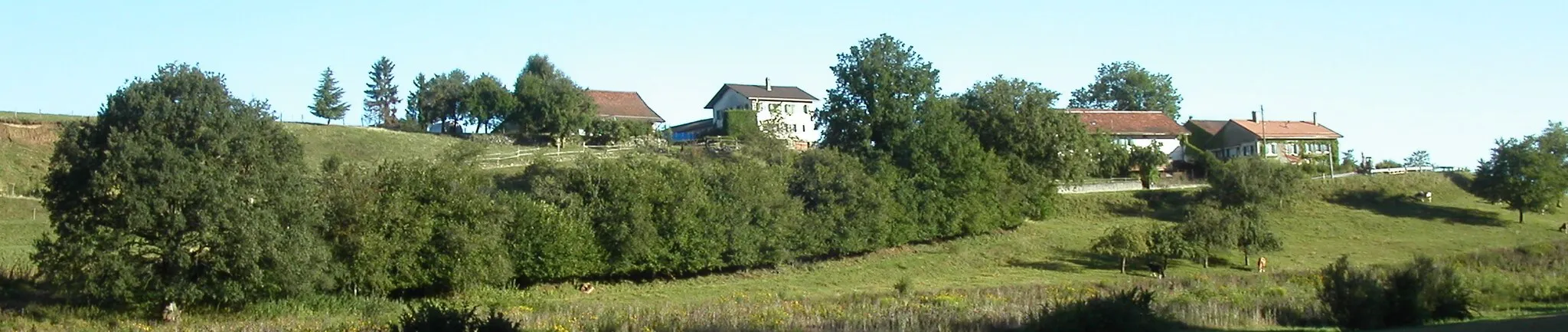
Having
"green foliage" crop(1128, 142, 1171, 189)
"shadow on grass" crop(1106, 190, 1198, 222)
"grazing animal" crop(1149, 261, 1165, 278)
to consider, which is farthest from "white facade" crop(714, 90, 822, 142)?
"grazing animal" crop(1149, 261, 1165, 278)

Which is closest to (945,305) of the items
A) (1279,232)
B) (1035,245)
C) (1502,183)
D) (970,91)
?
(1035,245)

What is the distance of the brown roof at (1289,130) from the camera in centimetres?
9538

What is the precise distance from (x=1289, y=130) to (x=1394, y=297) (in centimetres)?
7559

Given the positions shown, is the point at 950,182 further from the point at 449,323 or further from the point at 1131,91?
the point at 1131,91

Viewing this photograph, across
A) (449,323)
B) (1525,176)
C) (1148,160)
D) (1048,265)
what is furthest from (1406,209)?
(449,323)

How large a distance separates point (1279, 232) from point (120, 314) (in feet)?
174

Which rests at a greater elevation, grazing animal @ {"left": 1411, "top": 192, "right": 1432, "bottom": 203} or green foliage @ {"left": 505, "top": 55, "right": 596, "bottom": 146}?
green foliage @ {"left": 505, "top": 55, "right": 596, "bottom": 146}

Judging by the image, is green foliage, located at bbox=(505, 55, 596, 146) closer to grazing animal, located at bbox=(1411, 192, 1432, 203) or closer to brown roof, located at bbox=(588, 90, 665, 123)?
brown roof, located at bbox=(588, 90, 665, 123)

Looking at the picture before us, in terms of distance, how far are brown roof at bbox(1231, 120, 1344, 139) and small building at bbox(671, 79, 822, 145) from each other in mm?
32659

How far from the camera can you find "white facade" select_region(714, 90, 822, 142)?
9679 cm

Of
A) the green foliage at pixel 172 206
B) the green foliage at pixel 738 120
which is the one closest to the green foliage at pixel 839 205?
the green foliage at pixel 172 206

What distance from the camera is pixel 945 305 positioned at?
3167 cm

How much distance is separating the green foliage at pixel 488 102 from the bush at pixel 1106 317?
70.0m

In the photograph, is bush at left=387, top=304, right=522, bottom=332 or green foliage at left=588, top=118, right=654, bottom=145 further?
green foliage at left=588, top=118, right=654, bottom=145
